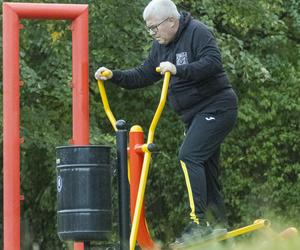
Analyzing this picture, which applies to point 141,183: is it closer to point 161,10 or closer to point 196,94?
point 196,94

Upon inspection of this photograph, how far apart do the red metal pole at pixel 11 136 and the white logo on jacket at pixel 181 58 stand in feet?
5.19

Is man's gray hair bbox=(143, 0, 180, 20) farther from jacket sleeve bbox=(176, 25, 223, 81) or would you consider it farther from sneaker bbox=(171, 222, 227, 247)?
sneaker bbox=(171, 222, 227, 247)

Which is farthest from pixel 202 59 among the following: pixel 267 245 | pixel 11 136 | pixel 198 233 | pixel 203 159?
pixel 267 245

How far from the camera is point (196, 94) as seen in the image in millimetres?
7281

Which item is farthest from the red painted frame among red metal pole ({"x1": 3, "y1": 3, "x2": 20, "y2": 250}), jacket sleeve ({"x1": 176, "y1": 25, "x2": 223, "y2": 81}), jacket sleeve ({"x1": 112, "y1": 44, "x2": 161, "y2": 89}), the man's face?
jacket sleeve ({"x1": 176, "y1": 25, "x2": 223, "y2": 81})

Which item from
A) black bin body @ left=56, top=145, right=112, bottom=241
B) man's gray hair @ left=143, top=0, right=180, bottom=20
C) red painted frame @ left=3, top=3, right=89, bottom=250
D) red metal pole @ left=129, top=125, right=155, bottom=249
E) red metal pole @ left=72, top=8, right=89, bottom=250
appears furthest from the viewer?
red metal pole @ left=72, top=8, right=89, bottom=250

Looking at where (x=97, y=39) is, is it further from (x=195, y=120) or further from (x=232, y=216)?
(x=195, y=120)

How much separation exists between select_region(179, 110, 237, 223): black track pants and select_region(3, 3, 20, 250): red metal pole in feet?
4.96

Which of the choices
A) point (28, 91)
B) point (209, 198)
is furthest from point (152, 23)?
point (28, 91)

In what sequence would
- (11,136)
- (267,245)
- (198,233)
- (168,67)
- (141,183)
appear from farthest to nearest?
(11,136), (141,183), (168,67), (198,233), (267,245)

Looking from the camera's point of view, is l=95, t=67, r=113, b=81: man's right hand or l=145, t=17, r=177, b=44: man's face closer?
l=145, t=17, r=177, b=44: man's face

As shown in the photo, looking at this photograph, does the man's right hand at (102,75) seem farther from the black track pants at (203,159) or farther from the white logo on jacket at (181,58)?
the black track pants at (203,159)

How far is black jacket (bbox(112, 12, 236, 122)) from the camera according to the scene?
7082 mm

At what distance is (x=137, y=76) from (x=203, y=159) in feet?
3.06
